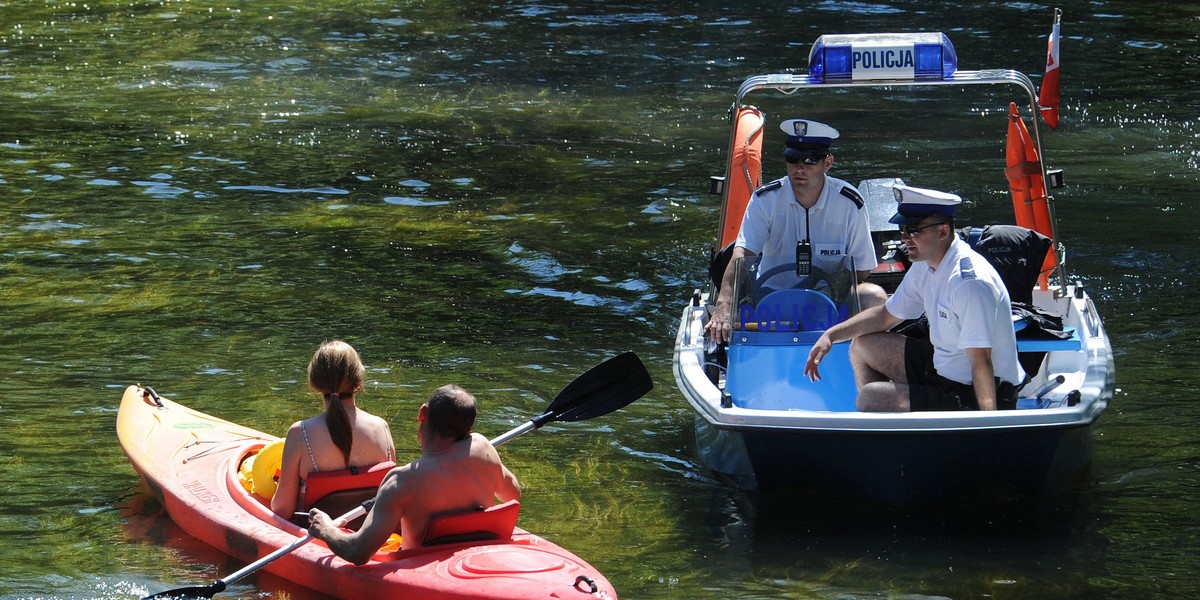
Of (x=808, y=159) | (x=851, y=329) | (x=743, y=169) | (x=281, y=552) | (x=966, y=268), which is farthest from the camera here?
(x=743, y=169)

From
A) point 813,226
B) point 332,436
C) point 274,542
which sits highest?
point 813,226

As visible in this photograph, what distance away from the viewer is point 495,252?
1095 cm

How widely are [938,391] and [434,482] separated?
220 cm

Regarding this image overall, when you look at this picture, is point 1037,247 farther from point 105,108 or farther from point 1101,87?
point 105,108

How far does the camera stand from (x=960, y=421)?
5.58 m

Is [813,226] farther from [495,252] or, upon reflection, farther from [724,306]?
[495,252]

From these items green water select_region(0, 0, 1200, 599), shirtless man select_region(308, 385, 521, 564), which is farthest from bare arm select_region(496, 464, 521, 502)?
green water select_region(0, 0, 1200, 599)

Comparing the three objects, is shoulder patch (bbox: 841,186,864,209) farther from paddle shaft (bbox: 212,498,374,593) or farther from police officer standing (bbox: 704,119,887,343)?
paddle shaft (bbox: 212,498,374,593)

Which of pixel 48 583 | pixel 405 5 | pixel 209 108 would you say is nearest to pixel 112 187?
pixel 209 108

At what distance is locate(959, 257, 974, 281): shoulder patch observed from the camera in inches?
226

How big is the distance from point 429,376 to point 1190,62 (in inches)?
503

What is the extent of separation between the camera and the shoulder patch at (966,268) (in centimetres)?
574

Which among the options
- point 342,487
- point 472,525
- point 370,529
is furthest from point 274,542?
point 472,525

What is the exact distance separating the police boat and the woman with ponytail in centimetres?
136
